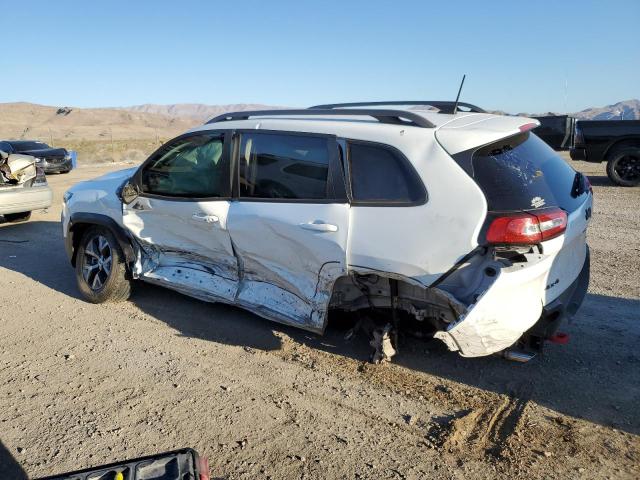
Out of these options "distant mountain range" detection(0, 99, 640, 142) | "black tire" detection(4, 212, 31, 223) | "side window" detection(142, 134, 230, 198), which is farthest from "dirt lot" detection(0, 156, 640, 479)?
"distant mountain range" detection(0, 99, 640, 142)

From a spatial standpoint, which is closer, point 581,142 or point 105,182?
point 105,182

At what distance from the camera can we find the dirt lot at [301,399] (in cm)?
294

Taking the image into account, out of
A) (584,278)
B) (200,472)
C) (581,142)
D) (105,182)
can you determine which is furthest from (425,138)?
(581,142)

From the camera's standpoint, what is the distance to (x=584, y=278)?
3.97 metres

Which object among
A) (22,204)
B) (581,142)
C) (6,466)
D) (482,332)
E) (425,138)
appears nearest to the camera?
(6,466)

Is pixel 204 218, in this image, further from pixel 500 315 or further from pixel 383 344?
pixel 500 315

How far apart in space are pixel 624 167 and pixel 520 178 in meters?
10.1

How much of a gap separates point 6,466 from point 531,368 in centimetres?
332

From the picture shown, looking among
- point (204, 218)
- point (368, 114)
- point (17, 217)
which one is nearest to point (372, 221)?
point (368, 114)

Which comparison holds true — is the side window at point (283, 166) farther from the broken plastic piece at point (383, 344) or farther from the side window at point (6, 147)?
the side window at point (6, 147)

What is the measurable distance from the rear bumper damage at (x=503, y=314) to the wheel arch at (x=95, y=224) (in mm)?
3124

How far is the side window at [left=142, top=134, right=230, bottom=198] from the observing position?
4523 mm

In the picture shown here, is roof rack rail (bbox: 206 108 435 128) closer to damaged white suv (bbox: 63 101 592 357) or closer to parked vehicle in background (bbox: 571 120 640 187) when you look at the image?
damaged white suv (bbox: 63 101 592 357)

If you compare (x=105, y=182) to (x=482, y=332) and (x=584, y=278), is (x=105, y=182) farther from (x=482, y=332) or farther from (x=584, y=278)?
(x=584, y=278)
